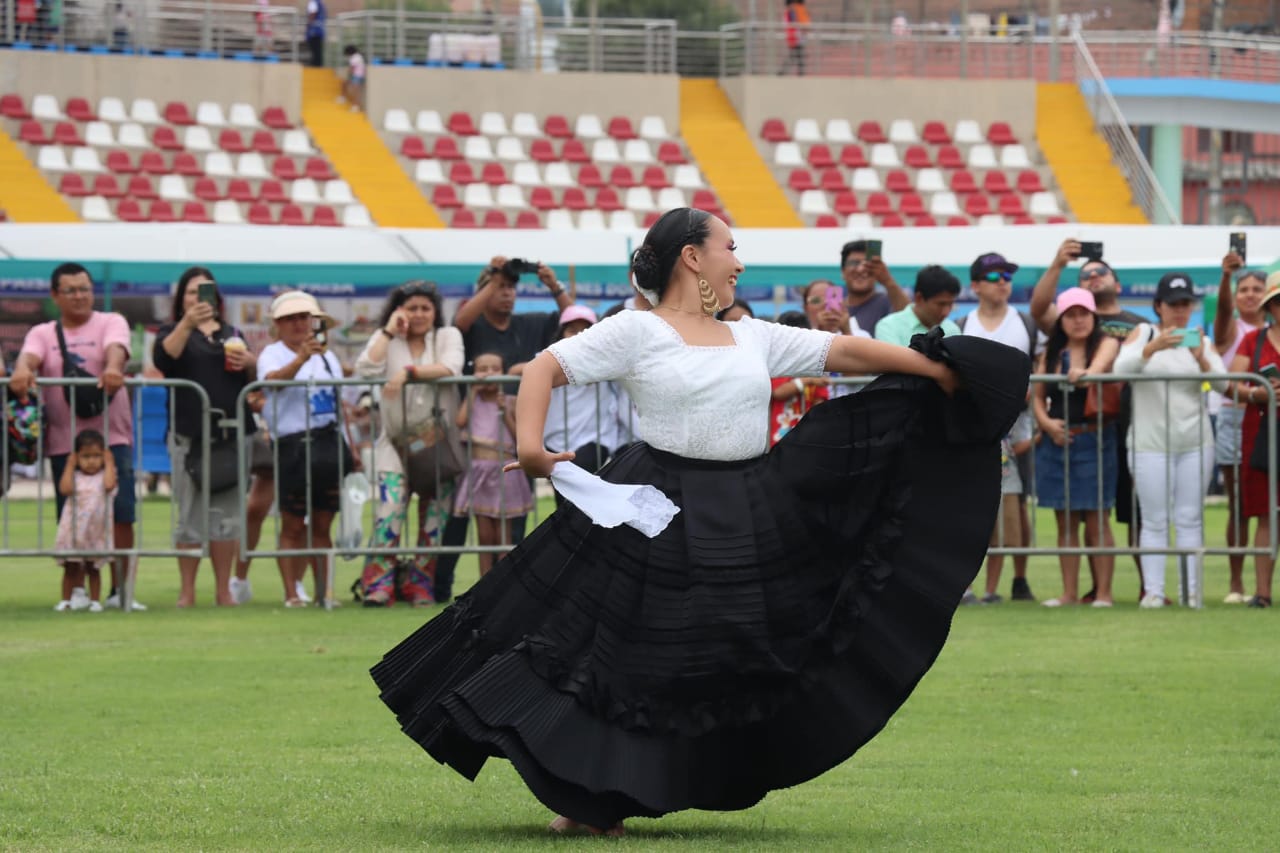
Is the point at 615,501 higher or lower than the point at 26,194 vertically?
lower

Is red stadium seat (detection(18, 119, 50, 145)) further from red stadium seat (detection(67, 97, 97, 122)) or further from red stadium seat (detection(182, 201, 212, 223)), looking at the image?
red stadium seat (detection(182, 201, 212, 223))

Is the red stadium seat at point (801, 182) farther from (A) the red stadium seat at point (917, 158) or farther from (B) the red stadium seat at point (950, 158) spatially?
(B) the red stadium seat at point (950, 158)

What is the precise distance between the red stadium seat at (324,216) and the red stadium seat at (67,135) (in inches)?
162

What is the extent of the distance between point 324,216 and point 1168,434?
2314cm

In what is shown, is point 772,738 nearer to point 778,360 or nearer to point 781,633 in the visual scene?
point 781,633

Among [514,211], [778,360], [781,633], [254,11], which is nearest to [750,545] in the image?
[781,633]

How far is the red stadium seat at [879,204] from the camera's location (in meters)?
37.1

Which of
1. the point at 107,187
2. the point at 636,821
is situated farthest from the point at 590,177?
the point at 636,821

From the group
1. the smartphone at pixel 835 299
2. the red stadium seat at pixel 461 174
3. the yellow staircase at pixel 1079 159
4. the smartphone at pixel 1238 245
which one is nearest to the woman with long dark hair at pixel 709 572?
the smartphone at pixel 835 299

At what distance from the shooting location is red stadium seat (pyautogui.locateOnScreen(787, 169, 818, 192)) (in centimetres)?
3738

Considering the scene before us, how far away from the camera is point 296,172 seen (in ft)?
115

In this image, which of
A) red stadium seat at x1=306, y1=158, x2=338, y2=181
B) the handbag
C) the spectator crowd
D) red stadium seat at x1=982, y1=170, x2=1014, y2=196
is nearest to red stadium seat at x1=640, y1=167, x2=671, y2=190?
red stadium seat at x1=306, y1=158, x2=338, y2=181

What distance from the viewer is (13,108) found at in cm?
3459

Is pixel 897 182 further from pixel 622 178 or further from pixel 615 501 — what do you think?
pixel 615 501
